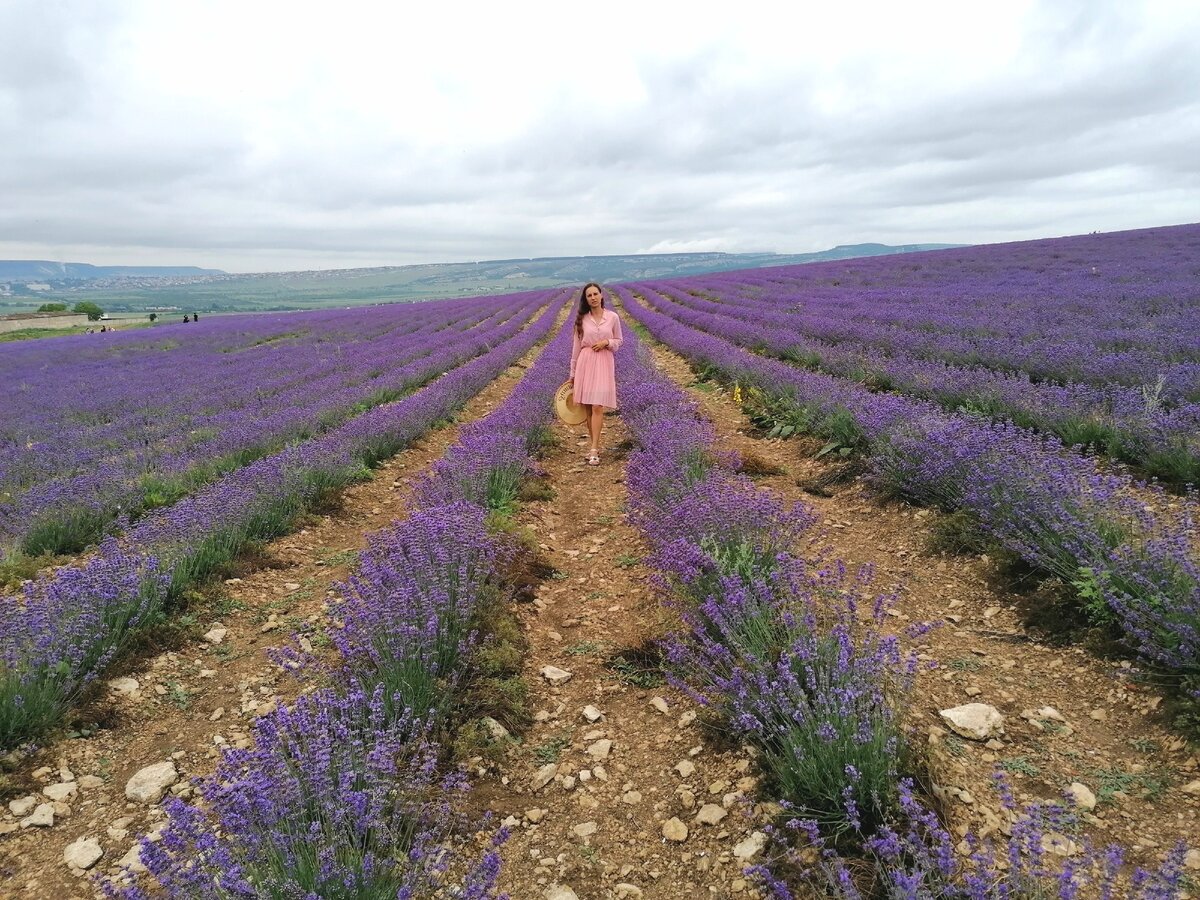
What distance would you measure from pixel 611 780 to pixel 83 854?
6.08ft

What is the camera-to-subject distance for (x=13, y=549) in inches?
177

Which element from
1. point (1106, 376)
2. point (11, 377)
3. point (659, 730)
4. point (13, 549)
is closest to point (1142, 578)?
point (659, 730)

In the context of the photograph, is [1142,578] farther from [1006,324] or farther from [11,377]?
[11,377]

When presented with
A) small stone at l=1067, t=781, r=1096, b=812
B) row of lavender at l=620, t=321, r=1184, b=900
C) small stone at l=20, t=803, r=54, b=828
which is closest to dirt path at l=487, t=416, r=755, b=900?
row of lavender at l=620, t=321, r=1184, b=900

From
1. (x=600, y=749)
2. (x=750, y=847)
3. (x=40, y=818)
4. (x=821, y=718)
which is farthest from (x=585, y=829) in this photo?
(x=40, y=818)

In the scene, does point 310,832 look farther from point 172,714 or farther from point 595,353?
point 595,353

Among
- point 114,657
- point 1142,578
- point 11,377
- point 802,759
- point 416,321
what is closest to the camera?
point 802,759

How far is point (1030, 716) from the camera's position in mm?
2463

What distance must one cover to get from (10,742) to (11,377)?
62.1ft

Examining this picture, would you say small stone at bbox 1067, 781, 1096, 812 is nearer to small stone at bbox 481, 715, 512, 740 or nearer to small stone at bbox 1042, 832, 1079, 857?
small stone at bbox 1042, 832, 1079, 857

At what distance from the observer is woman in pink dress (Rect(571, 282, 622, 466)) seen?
6750 mm

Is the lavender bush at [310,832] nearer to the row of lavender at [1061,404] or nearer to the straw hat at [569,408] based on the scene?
the row of lavender at [1061,404]

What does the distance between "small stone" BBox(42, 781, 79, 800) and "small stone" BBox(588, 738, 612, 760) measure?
2027 millimetres

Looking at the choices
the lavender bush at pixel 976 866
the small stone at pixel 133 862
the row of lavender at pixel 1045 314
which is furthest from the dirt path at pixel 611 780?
the row of lavender at pixel 1045 314
